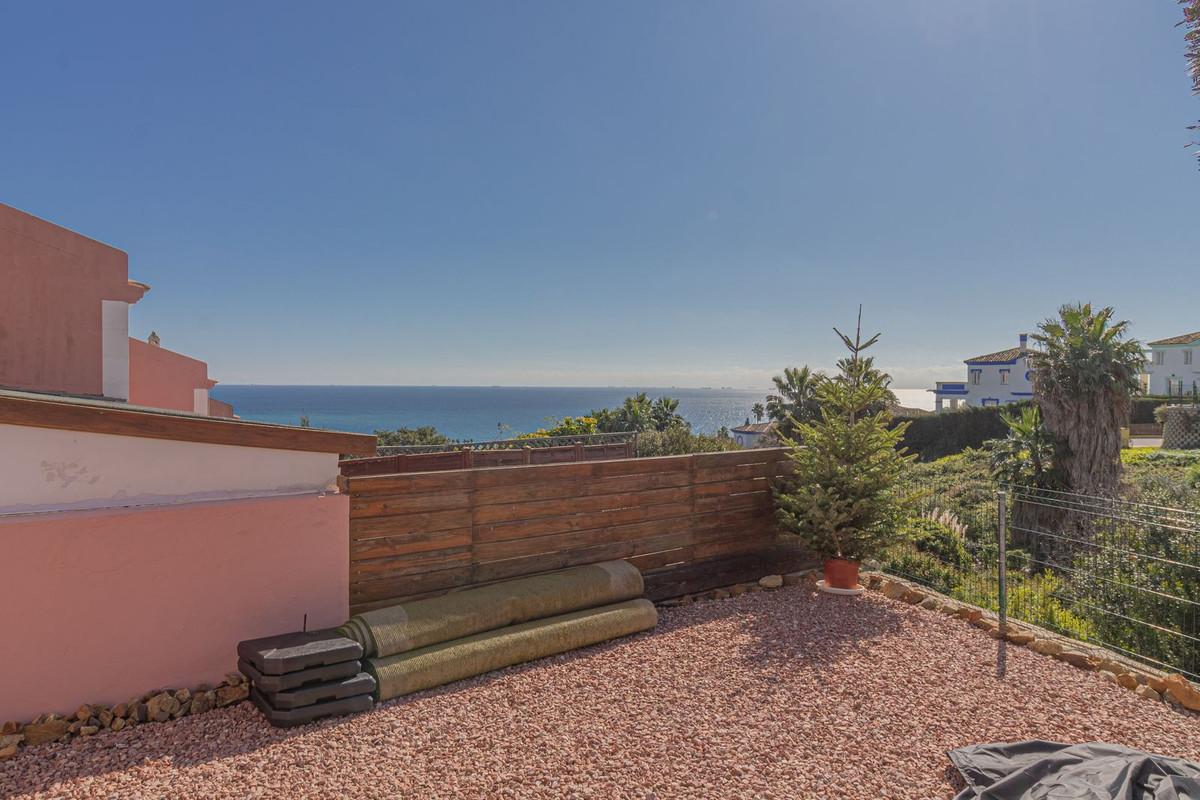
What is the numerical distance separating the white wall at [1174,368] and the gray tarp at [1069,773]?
4498 cm

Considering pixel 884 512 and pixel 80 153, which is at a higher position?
pixel 80 153

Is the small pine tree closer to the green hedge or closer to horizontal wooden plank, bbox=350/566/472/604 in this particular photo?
horizontal wooden plank, bbox=350/566/472/604

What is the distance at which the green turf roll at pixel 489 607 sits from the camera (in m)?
3.70

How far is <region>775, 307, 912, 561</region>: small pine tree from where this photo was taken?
18.5 feet

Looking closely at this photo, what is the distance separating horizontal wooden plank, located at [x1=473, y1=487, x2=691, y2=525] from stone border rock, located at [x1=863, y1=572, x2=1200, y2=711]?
7.70ft

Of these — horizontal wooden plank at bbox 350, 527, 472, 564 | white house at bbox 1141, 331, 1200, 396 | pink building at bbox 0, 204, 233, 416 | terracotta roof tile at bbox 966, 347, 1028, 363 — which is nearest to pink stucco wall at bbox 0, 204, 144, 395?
pink building at bbox 0, 204, 233, 416

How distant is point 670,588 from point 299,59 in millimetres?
10328

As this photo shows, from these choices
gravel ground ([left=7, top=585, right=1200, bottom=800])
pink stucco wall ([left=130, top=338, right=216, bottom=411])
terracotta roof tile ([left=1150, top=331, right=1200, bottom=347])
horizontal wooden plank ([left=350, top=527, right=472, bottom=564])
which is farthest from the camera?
terracotta roof tile ([left=1150, top=331, right=1200, bottom=347])

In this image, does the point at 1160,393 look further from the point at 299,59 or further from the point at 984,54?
the point at 299,59

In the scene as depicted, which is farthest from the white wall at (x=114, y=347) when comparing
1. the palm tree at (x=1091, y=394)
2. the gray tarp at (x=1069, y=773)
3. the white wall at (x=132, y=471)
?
the palm tree at (x=1091, y=394)

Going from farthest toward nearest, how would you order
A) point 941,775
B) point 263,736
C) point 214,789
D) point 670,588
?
point 670,588 → point 263,736 → point 941,775 → point 214,789

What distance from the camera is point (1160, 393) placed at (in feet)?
122

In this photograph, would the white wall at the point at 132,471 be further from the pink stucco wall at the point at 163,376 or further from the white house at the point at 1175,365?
the white house at the point at 1175,365

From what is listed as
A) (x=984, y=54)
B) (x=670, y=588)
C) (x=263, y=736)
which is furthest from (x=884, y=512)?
(x=984, y=54)
